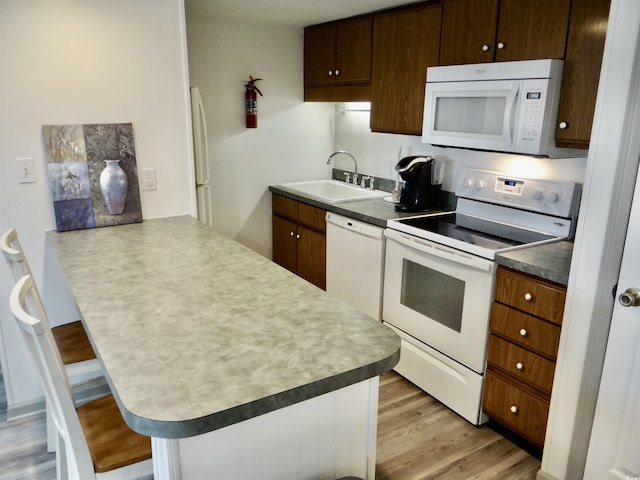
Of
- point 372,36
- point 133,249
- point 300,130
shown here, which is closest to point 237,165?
point 300,130

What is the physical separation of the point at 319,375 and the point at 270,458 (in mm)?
272

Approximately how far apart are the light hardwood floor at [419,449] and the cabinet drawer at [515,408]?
14 centimetres

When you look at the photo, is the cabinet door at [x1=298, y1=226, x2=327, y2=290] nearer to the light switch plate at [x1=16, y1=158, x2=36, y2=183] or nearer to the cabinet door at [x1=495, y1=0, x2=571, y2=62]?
the cabinet door at [x1=495, y1=0, x2=571, y2=62]

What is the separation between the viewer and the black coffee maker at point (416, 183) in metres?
3.05

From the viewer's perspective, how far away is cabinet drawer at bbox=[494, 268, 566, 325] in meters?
1.99

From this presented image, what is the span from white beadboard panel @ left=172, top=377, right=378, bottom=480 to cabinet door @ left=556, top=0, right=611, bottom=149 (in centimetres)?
156

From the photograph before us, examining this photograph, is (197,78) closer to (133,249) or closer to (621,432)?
(133,249)

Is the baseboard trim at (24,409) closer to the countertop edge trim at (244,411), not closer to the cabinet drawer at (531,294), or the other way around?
the countertop edge trim at (244,411)

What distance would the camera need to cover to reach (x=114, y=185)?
2.61 m

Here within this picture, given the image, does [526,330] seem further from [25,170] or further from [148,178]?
[25,170]

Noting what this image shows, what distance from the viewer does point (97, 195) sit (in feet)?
8.50

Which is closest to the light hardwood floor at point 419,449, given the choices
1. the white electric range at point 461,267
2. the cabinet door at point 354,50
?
the white electric range at point 461,267

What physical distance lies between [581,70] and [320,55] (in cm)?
216

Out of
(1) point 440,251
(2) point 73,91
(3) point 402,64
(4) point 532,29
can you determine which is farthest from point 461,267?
(2) point 73,91
